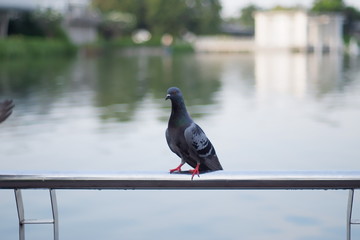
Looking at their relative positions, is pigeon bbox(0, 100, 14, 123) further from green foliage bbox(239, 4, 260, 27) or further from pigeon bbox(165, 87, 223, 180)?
green foliage bbox(239, 4, 260, 27)

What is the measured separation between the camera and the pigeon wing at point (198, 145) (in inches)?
113

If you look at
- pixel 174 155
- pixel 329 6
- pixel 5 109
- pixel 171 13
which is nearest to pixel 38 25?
pixel 171 13

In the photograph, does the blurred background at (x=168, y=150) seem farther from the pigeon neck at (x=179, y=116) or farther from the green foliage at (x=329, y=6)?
the green foliage at (x=329, y=6)

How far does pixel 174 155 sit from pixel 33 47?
3270 centimetres

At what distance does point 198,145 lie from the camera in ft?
9.50

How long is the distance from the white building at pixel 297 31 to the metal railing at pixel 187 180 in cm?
6872

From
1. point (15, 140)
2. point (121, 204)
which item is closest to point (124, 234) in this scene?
point (121, 204)

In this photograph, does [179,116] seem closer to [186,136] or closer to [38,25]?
[186,136]

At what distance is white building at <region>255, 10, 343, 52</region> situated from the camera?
7019 cm

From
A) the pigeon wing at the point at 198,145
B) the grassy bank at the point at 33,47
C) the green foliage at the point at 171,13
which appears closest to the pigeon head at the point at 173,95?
the pigeon wing at the point at 198,145

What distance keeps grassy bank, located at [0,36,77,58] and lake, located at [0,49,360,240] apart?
1822 cm

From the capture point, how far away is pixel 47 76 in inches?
972

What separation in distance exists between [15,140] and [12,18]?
3713cm

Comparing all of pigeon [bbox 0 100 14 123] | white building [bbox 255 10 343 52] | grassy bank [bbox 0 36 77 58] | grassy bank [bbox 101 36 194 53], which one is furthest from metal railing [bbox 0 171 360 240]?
white building [bbox 255 10 343 52]
